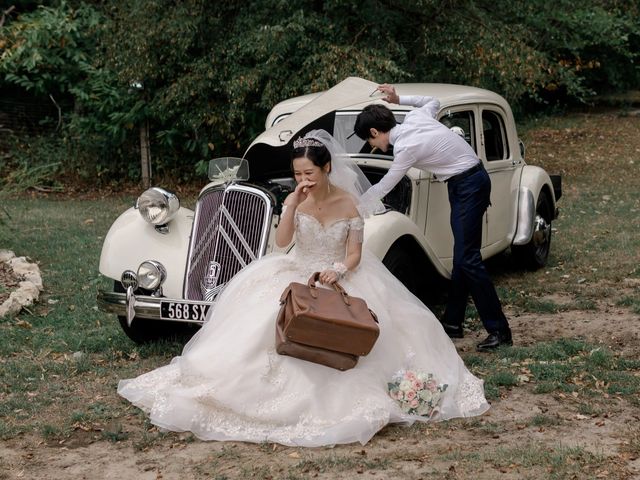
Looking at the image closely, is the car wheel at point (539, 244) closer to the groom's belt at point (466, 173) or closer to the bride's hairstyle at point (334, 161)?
the groom's belt at point (466, 173)

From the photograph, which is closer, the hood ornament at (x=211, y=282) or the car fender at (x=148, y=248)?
Result: the hood ornament at (x=211, y=282)

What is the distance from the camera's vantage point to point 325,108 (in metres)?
6.84

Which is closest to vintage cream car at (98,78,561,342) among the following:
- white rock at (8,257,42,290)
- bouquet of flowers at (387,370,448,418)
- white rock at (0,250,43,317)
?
bouquet of flowers at (387,370,448,418)

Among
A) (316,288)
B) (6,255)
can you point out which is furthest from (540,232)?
(6,255)

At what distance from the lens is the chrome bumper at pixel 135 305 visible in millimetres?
5832

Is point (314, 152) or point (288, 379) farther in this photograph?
point (314, 152)

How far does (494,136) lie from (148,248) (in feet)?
11.2

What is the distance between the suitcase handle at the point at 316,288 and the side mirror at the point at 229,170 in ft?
4.19

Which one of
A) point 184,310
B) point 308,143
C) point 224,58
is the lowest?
point 184,310

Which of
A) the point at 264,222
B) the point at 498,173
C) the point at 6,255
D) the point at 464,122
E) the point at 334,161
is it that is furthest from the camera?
the point at 6,255

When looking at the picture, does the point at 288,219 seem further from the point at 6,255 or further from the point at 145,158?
the point at 145,158

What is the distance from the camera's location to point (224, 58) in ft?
45.1

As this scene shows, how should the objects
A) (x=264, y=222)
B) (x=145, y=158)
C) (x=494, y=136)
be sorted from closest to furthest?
(x=264, y=222) → (x=494, y=136) → (x=145, y=158)

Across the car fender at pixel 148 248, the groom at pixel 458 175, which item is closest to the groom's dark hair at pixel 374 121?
the groom at pixel 458 175
